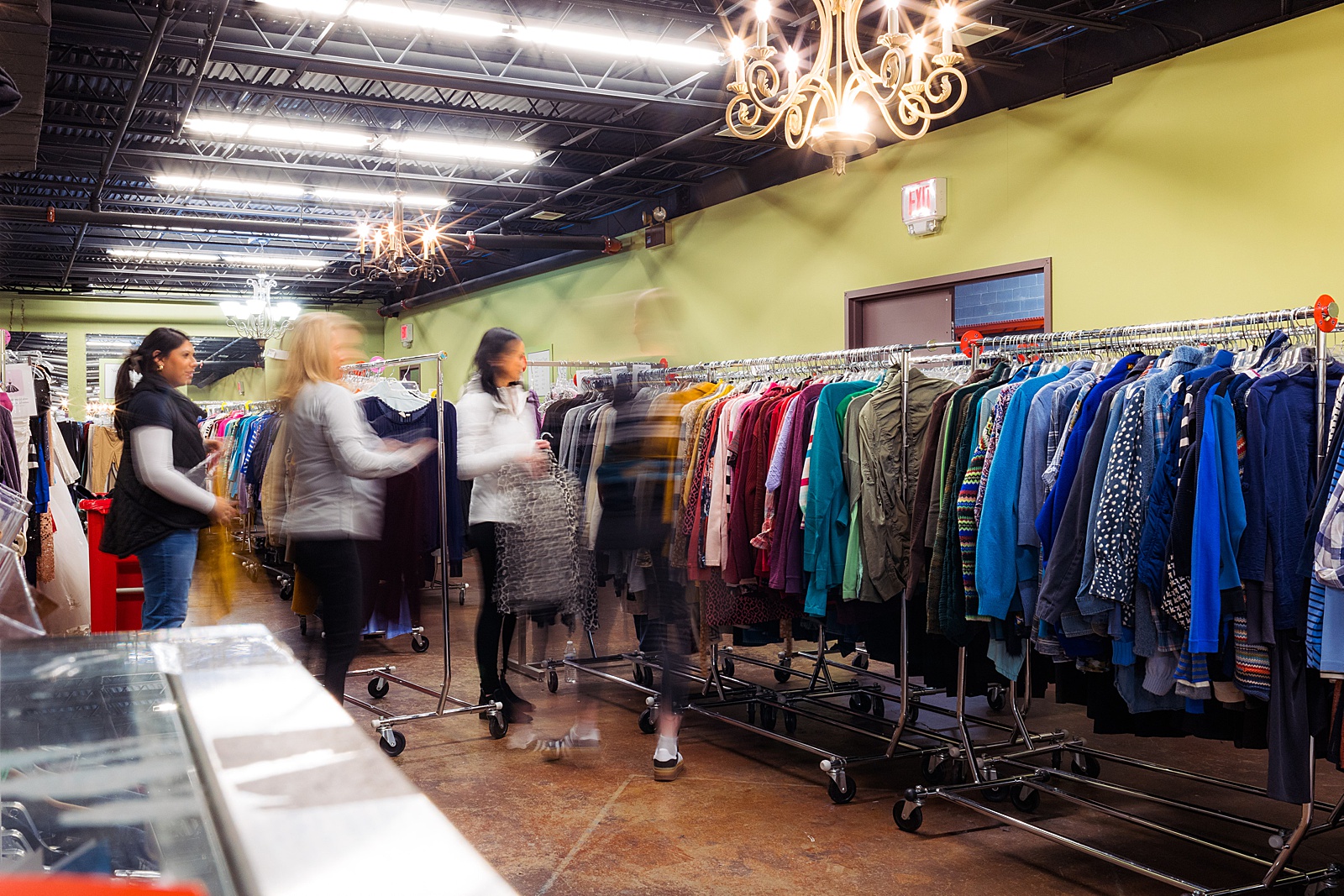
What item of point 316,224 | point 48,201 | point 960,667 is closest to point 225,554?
point 960,667

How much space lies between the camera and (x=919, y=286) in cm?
767

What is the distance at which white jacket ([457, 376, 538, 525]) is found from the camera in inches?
152

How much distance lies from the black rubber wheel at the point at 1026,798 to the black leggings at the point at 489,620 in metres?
1.97

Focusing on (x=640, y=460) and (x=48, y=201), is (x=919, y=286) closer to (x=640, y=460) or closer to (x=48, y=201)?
(x=640, y=460)

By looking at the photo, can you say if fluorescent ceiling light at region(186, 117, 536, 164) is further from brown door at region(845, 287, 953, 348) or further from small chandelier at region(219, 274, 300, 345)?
small chandelier at region(219, 274, 300, 345)

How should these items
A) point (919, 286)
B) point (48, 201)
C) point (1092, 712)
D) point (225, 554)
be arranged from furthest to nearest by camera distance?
1. point (48, 201)
2. point (919, 286)
3. point (225, 554)
4. point (1092, 712)

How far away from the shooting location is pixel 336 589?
10.4ft

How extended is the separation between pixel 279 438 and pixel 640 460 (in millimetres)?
1147

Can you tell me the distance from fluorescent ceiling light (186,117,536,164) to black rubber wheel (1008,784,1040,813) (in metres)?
6.61

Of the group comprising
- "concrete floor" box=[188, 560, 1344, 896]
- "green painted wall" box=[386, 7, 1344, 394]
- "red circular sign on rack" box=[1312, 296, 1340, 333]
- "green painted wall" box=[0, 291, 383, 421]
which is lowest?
"concrete floor" box=[188, 560, 1344, 896]

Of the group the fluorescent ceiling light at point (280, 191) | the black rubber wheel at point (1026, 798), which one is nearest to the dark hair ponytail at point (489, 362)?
the black rubber wheel at point (1026, 798)

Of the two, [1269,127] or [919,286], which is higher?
[1269,127]

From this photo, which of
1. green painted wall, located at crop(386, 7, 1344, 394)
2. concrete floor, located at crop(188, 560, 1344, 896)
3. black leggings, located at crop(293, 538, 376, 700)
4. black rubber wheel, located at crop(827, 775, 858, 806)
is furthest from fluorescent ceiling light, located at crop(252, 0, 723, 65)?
black rubber wheel, located at crop(827, 775, 858, 806)

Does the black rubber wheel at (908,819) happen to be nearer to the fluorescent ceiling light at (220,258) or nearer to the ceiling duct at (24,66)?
the ceiling duct at (24,66)
